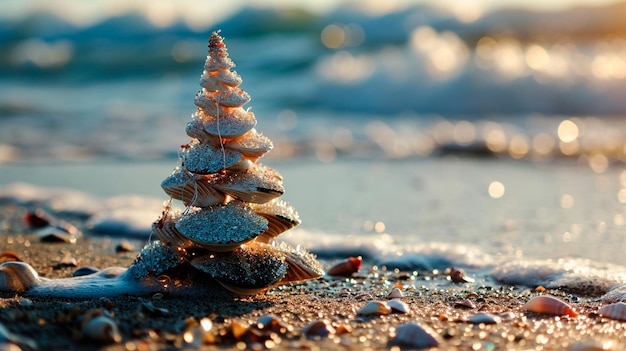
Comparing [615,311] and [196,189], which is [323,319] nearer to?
[196,189]

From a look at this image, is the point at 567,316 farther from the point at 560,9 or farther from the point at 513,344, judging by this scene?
the point at 560,9

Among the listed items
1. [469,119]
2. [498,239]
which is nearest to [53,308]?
[498,239]

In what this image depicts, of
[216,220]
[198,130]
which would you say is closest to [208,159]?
[198,130]

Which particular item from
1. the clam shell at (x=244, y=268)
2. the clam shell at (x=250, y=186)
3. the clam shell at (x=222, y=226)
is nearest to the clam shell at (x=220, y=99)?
the clam shell at (x=250, y=186)

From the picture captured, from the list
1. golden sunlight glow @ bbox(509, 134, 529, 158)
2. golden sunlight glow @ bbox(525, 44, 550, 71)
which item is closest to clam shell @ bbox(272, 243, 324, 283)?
golden sunlight glow @ bbox(509, 134, 529, 158)

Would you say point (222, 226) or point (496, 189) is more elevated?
point (496, 189)

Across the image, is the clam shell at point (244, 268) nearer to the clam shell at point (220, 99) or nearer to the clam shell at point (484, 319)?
the clam shell at point (220, 99)
